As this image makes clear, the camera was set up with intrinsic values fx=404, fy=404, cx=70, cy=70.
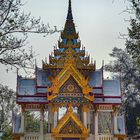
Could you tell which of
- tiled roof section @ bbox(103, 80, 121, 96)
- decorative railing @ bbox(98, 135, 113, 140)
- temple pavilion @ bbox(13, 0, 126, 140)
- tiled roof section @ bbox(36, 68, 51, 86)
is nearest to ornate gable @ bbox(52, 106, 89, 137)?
temple pavilion @ bbox(13, 0, 126, 140)

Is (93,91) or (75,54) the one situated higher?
(75,54)

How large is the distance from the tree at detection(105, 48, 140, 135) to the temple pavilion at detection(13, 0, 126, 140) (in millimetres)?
12846

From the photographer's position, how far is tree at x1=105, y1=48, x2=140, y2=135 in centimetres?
4128

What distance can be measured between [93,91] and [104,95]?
0.79m

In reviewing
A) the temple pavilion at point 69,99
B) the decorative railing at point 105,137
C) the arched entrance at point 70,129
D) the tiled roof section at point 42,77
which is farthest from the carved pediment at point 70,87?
the decorative railing at point 105,137

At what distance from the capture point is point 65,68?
26391mm

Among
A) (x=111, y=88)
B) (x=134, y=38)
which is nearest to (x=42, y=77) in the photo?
(x=111, y=88)

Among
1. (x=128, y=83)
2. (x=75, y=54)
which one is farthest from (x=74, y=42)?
(x=128, y=83)

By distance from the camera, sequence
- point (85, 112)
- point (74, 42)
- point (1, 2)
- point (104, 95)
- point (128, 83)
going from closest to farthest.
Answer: point (1, 2), point (85, 112), point (104, 95), point (74, 42), point (128, 83)

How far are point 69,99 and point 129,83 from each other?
69.5 feet

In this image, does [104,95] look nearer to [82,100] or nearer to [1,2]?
[82,100]

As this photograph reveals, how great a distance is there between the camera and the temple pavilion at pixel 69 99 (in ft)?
82.3

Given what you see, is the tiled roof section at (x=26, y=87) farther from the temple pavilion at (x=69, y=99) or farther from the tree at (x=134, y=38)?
the tree at (x=134, y=38)

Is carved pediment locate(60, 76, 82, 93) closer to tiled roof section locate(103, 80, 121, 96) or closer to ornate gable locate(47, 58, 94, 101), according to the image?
ornate gable locate(47, 58, 94, 101)
